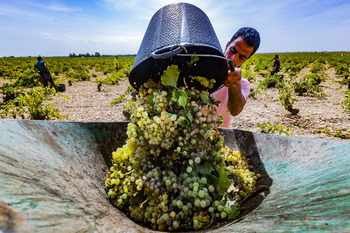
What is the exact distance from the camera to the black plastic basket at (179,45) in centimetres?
145

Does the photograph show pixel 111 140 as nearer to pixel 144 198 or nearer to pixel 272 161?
pixel 144 198

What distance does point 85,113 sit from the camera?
741cm

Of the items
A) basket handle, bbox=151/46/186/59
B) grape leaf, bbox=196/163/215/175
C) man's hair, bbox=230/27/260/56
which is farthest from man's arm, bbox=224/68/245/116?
grape leaf, bbox=196/163/215/175

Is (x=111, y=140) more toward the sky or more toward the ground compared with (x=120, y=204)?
more toward the sky

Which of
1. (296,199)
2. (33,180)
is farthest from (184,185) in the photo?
(33,180)

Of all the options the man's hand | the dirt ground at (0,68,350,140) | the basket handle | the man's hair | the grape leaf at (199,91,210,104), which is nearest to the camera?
the basket handle

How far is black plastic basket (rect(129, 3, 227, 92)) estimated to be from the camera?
4.74ft

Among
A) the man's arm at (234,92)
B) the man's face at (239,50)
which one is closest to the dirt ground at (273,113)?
the man's arm at (234,92)

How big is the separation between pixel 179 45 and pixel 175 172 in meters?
0.92

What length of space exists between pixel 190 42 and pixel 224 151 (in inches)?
42.9

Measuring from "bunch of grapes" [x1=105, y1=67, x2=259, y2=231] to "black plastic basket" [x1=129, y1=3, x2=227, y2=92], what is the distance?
7.0 inches

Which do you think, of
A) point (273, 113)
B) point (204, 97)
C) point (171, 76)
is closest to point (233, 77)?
point (204, 97)

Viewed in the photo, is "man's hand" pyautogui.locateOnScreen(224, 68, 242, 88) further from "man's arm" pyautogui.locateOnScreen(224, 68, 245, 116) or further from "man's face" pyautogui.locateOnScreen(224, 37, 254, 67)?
"man's face" pyautogui.locateOnScreen(224, 37, 254, 67)

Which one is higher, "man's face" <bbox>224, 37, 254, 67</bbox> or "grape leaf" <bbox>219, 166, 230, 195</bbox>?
"man's face" <bbox>224, 37, 254, 67</bbox>
